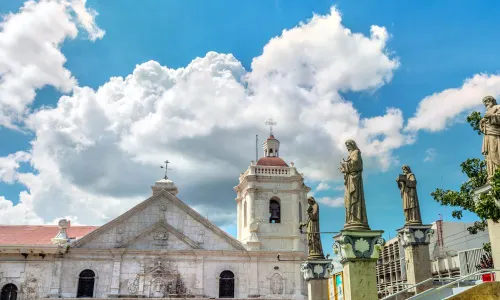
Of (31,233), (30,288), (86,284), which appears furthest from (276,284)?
(31,233)

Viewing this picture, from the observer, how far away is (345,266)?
1134cm

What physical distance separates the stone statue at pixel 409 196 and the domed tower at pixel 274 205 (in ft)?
56.7

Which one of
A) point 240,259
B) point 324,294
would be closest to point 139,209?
point 240,259

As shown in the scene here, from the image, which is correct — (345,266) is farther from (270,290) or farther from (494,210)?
(270,290)

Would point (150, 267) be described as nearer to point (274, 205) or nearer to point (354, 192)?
point (274, 205)

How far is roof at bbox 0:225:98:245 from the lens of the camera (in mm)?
29373

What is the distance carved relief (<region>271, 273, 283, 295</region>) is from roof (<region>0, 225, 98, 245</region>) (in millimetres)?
13318

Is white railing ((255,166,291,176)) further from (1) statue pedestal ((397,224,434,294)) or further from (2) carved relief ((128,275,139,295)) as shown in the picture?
(1) statue pedestal ((397,224,434,294))

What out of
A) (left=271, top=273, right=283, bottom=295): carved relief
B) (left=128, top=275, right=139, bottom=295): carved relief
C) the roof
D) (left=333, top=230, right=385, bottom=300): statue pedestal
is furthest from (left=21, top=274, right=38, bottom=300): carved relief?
(left=333, top=230, right=385, bottom=300): statue pedestal

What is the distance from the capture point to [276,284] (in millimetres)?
28641

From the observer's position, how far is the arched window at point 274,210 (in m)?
33.8

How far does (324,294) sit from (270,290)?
423 inches

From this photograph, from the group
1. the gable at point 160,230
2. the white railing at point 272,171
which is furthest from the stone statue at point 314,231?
the white railing at point 272,171

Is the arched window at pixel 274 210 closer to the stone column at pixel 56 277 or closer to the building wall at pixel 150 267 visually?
the building wall at pixel 150 267
